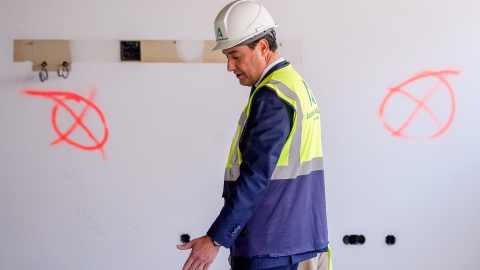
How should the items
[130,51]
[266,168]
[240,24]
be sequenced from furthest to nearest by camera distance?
[130,51] → [240,24] → [266,168]

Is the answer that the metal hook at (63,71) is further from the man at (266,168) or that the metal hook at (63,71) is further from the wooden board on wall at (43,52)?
the man at (266,168)

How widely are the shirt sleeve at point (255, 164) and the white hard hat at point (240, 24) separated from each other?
0.25m

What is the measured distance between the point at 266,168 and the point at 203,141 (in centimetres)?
135

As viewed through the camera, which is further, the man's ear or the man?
the man's ear

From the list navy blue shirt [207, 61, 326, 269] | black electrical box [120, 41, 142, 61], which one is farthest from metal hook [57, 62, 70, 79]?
navy blue shirt [207, 61, 326, 269]

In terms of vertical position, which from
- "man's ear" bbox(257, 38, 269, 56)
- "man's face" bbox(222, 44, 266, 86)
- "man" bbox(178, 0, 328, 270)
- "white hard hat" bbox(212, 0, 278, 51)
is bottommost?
"man" bbox(178, 0, 328, 270)

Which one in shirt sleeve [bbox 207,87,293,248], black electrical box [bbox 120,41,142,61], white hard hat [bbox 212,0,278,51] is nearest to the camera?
shirt sleeve [bbox 207,87,293,248]

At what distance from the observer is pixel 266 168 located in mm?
1827

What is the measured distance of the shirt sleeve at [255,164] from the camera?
1.83 metres

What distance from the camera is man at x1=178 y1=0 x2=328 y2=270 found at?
1.84m

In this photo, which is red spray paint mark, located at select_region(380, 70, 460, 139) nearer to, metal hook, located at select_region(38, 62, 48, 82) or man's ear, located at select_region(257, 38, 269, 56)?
man's ear, located at select_region(257, 38, 269, 56)

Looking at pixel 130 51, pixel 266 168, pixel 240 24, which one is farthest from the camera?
pixel 130 51

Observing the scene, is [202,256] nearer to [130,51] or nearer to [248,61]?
[248,61]

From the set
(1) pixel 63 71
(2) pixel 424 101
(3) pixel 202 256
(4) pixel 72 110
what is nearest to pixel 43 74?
(1) pixel 63 71
